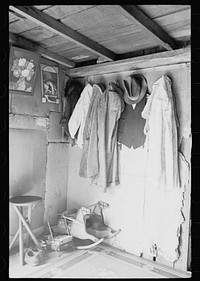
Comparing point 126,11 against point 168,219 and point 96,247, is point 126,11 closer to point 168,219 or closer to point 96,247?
point 168,219

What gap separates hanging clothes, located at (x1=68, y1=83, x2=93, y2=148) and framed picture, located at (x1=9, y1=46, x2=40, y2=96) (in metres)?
0.40

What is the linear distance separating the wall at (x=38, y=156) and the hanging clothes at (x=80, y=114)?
15 centimetres

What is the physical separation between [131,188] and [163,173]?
1.14 ft

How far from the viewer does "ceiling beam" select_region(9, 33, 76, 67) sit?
5.13ft

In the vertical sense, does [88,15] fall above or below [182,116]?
above

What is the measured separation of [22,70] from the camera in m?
1.66

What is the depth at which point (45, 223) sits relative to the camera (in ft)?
6.58

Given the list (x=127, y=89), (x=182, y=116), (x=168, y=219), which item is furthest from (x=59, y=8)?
(x=168, y=219)

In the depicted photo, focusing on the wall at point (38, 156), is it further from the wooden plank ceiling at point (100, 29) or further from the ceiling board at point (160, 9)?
the ceiling board at point (160, 9)

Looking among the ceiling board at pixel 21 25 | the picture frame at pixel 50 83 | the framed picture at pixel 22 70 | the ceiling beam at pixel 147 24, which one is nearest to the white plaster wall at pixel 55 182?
the picture frame at pixel 50 83

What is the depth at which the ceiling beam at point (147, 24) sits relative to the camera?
3.48ft

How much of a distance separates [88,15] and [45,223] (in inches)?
60.5

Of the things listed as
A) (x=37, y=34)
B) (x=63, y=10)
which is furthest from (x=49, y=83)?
(x=63, y=10)

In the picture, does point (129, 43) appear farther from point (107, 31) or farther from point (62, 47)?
point (62, 47)
